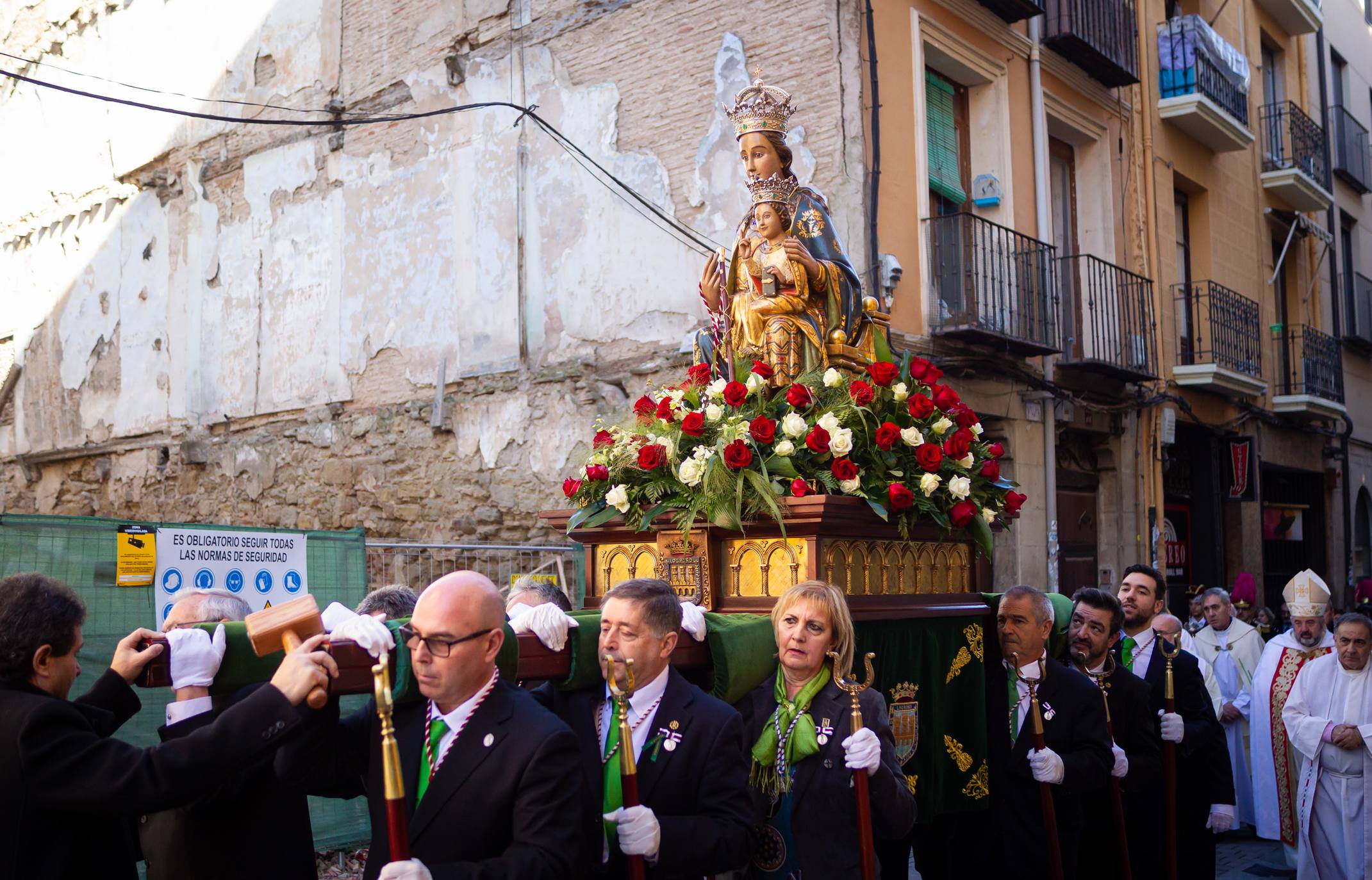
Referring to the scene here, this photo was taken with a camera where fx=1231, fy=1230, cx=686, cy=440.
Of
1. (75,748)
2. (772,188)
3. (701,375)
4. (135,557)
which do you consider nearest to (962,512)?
(701,375)

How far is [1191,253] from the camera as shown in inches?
603

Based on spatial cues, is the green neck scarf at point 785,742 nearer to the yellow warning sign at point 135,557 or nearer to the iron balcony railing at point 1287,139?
the yellow warning sign at point 135,557

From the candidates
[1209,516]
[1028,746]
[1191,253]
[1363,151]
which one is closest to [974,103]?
[1191,253]

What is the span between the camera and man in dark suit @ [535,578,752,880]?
3176 millimetres

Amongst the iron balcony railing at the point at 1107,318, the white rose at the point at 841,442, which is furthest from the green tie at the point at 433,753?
the iron balcony railing at the point at 1107,318

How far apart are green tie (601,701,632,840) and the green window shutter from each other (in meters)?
8.46

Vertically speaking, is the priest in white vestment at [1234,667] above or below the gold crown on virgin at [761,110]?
below

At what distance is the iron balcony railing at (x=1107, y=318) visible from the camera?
39.9 feet

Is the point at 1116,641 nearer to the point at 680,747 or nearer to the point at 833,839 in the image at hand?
the point at 833,839

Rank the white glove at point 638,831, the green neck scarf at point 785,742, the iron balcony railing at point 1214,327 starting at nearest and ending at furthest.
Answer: the white glove at point 638,831
the green neck scarf at point 785,742
the iron balcony railing at point 1214,327

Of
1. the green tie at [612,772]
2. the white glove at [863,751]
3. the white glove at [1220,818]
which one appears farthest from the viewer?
the white glove at [1220,818]

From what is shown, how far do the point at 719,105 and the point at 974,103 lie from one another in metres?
2.84

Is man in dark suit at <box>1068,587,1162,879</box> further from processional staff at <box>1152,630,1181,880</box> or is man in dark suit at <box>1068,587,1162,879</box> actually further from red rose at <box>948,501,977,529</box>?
red rose at <box>948,501,977,529</box>

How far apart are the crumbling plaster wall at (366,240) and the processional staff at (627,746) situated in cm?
699
